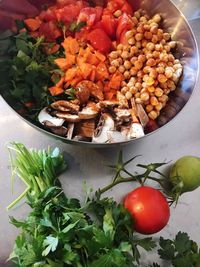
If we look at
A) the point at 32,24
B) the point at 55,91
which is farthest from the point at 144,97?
the point at 32,24

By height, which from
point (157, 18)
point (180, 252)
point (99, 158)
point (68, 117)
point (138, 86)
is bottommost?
point (180, 252)

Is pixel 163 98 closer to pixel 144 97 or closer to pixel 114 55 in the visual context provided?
pixel 144 97

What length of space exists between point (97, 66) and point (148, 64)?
14 cm

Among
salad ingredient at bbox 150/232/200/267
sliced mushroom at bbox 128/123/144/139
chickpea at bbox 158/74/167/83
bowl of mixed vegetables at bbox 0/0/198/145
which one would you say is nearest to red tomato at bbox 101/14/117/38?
bowl of mixed vegetables at bbox 0/0/198/145

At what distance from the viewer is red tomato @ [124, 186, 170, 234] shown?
841 millimetres

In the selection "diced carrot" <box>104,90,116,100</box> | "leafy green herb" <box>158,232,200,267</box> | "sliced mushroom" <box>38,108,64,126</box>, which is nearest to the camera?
"leafy green herb" <box>158,232,200,267</box>

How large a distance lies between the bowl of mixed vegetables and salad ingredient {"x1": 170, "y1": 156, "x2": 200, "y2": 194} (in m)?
0.12

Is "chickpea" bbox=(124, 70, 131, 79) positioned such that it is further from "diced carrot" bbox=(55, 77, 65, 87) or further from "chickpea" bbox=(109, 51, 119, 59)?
"diced carrot" bbox=(55, 77, 65, 87)

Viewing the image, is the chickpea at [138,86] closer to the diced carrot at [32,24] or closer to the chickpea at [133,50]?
the chickpea at [133,50]

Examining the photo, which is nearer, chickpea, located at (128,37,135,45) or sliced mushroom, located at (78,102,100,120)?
sliced mushroom, located at (78,102,100,120)

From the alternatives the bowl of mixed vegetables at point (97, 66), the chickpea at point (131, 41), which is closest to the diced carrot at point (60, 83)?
the bowl of mixed vegetables at point (97, 66)

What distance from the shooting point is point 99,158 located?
1.02m

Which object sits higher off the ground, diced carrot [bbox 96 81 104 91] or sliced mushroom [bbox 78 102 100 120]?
diced carrot [bbox 96 81 104 91]

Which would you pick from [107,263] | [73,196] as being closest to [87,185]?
[73,196]
